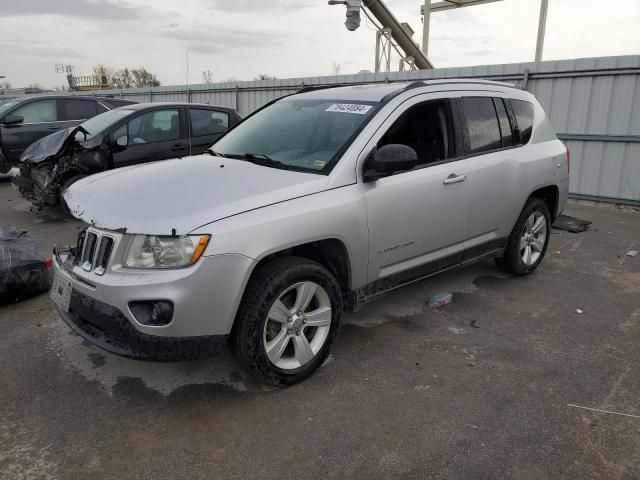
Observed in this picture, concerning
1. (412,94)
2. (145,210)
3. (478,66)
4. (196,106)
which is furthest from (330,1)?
(145,210)

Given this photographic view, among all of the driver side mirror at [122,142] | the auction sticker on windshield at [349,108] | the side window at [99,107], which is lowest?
the driver side mirror at [122,142]

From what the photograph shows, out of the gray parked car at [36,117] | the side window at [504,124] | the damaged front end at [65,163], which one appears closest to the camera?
the side window at [504,124]

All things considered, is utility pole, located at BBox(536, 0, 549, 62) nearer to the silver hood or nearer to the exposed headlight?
the silver hood

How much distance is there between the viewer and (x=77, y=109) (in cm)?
981

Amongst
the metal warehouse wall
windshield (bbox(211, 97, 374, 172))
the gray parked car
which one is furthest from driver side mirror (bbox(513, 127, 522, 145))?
the gray parked car

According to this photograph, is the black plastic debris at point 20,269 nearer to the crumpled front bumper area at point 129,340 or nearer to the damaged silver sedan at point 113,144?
the crumpled front bumper area at point 129,340

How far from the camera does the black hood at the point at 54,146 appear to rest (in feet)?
21.5

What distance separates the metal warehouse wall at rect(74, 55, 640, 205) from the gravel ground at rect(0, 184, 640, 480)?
514 cm

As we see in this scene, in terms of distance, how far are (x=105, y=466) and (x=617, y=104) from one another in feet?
29.8

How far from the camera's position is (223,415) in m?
2.78

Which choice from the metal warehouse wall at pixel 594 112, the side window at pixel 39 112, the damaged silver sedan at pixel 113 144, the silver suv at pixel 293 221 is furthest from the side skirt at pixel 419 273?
the side window at pixel 39 112

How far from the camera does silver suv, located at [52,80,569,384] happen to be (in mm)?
2557

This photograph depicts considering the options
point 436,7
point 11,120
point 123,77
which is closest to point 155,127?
point 11,120

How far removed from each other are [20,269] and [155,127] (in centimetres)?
364
